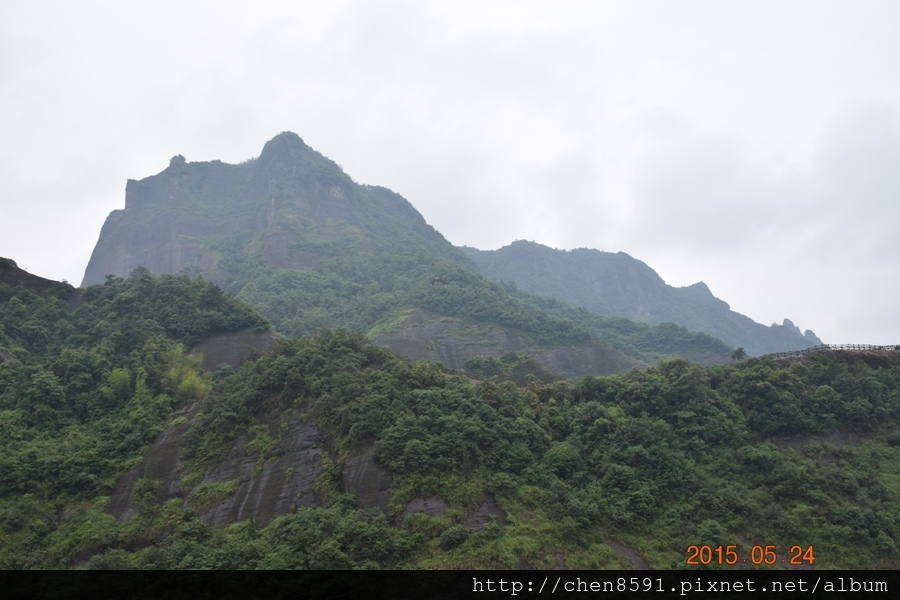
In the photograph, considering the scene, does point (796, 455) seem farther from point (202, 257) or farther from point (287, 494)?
point (202, 257)

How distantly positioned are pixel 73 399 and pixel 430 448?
71.8 ft

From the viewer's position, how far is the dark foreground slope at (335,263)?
7325 centimetres

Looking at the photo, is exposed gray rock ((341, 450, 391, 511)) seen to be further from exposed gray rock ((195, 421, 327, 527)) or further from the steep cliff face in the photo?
the steep cliff face

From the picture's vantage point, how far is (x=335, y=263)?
3927 inches

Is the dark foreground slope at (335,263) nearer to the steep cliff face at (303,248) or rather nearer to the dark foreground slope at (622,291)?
the steep cliff face at (303,248)
